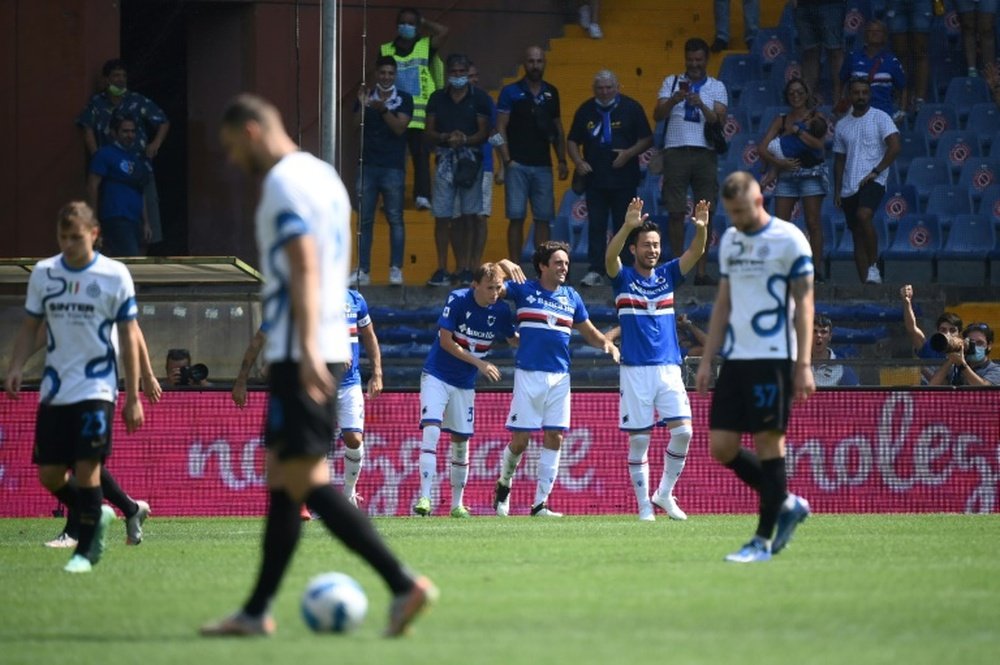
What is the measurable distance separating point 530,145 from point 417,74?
6.47ft

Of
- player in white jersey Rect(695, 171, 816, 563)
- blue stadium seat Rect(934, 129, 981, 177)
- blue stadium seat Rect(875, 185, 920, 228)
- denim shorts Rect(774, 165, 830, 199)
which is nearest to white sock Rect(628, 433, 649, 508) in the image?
player in white jersey Rect(695, 171, 816, 563)

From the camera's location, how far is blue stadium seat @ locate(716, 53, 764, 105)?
25375 mm

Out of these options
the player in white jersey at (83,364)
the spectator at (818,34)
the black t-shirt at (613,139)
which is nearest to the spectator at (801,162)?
the black t-shirt at (613,139)

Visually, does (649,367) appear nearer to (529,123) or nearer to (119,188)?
(529,123)

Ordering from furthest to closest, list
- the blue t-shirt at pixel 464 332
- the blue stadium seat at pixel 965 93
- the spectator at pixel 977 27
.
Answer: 1. the spectator at pixel 977 27
2. the blue stadium seat at pixel 965 93
3. the blue t-shirt at pixel 464 332

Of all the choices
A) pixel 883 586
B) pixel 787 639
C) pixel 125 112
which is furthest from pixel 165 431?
pixel 787 639

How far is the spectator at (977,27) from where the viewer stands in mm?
25016

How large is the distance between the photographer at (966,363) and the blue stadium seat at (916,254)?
5.01 metres

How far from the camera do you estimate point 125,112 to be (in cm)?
2198

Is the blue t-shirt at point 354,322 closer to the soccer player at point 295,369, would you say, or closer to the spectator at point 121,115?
the spectator at point 121,115

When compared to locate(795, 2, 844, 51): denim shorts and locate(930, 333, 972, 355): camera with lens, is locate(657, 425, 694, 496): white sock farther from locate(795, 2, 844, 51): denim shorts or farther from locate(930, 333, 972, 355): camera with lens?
locate(795, 2, 844, 51): denim shorts

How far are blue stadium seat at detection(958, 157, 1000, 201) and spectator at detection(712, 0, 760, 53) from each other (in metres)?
3.69

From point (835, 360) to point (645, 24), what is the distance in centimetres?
1056

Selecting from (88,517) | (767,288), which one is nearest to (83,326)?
(88,517)
